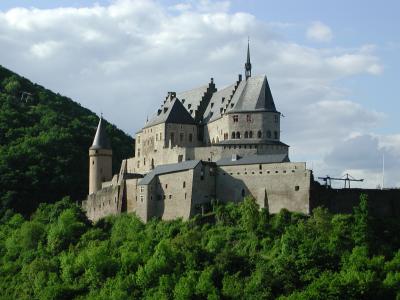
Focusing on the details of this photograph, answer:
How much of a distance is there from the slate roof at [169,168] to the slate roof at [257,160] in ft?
6.99

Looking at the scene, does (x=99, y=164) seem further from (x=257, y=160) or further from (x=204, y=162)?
(x=257, y=160)

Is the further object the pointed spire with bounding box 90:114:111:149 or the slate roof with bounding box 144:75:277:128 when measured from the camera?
the pointed spire with bounding box 90:114:111:149

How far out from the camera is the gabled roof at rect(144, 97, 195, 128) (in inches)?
3639

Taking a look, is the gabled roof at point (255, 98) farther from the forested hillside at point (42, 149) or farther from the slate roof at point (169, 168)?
the forested hillside at point (42, 149)

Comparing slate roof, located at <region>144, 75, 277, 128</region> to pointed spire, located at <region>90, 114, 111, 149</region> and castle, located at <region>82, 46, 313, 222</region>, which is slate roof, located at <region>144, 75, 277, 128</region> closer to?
castle, located at <region>82, 46, 313, 222</region>

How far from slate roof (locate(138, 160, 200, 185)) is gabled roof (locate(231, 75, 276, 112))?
26.7ft

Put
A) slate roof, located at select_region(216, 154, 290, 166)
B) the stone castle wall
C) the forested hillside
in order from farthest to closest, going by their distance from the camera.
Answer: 1. the forested hillside
2. slate roof, located at select_region(216, 154, 290, 166)
3. the stone castle wall

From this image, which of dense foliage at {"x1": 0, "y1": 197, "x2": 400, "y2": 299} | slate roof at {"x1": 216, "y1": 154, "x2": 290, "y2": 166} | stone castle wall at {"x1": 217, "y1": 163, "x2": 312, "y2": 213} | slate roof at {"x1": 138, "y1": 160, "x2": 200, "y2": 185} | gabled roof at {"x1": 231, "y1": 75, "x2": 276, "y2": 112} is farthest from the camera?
gabled roof at {"x1": 231, "y1": 75, "x2": 276, "y2": 112}

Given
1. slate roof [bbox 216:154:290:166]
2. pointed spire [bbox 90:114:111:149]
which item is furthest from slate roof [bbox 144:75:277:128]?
slate roof [bbox 216:154:290:166]

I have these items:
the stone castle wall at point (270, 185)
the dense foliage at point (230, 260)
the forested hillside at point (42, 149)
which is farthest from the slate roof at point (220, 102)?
the forested hillside at point (42, 149)

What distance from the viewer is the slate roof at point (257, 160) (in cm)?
7994

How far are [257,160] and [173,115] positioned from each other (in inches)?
546

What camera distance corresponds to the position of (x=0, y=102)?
131750 millimetres

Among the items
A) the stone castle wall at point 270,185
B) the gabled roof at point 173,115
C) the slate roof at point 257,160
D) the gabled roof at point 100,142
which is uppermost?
the gabled roof at point 173,115
